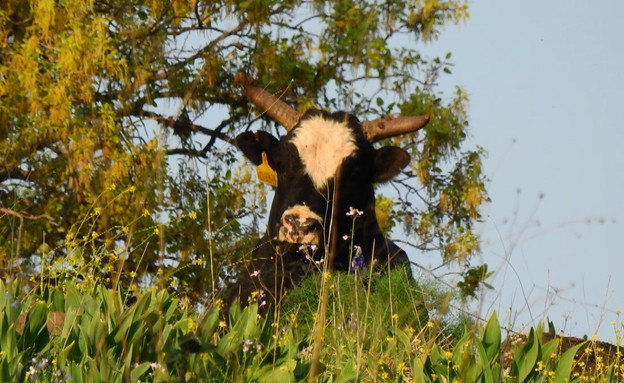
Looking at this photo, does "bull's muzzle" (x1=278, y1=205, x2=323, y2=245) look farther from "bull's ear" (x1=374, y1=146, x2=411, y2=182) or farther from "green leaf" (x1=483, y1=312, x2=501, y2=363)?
"green leaf" (x1=483, y1=312, x2=501, y2=363)

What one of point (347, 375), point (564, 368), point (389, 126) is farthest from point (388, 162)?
point (347, 375)

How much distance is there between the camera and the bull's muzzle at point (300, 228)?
946 cm

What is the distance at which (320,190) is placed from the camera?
1031 cm

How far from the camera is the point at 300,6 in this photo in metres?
16.7

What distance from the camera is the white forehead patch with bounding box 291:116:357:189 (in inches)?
412

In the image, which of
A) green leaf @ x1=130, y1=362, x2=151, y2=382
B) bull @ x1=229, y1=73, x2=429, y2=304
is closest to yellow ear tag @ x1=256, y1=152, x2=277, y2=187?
bull @ x1=229, y1=73, x2=429, y2=304

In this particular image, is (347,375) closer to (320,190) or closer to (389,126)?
(320,190)

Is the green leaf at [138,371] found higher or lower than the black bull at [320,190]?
lower

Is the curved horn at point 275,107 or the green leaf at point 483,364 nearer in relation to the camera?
the green leaf at point 483,364

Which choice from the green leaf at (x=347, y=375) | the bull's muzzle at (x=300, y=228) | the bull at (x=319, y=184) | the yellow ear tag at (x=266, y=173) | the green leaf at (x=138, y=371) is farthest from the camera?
the yellow ear tag at (x=266, y=173)

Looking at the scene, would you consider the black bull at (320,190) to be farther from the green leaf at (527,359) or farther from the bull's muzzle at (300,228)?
the green leaf at (527,359)

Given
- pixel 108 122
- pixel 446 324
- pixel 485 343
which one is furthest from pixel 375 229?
pixel 485 343

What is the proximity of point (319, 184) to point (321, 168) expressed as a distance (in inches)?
7.3

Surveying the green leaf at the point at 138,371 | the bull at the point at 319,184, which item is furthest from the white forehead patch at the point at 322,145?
the green leaf at the point at 138,371
